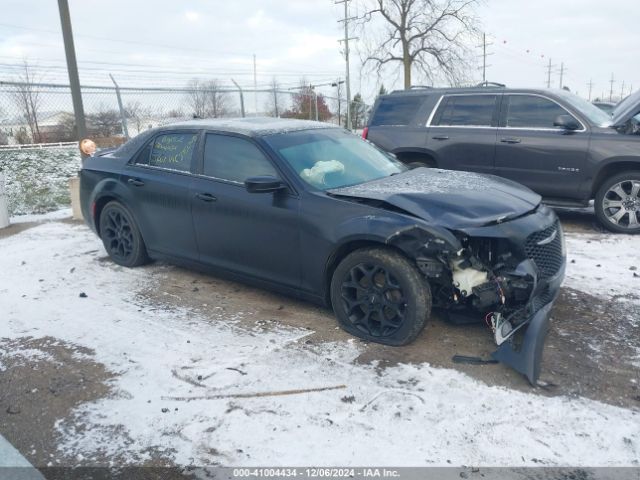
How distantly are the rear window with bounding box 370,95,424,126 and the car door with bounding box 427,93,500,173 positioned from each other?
0.33 m

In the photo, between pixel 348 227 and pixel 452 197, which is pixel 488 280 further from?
pixel 348 227

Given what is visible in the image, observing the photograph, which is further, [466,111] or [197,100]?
[197,100]

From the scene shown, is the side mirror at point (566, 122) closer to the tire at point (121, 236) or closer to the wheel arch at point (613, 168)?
the wheel arch at point (613, 168)

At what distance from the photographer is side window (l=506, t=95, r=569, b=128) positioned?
22.7ft

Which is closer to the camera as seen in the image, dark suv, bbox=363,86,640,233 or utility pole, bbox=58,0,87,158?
dark suv, bbox=363,86,640,233

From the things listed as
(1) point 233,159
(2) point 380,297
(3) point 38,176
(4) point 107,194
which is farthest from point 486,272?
(3) point 38,176

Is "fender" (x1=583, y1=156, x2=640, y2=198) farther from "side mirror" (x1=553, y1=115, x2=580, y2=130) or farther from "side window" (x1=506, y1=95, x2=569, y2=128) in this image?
"side window" (x1=506, y1=95, x2=569, y2=128)

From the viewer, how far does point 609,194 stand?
666cm

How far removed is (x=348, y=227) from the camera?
377cm

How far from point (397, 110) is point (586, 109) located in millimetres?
2602

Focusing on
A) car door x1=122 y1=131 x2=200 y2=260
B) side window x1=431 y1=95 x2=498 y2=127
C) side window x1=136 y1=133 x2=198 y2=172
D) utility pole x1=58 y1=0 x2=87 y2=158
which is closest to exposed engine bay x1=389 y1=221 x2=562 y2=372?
car door x1=122 y1=131 x2=200 y2=260

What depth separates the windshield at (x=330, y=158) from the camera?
14.0 feet

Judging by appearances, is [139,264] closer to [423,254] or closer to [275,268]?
[275,268]

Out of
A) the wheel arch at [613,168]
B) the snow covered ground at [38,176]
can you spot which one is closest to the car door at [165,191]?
the snow covered ground at [38,176]
